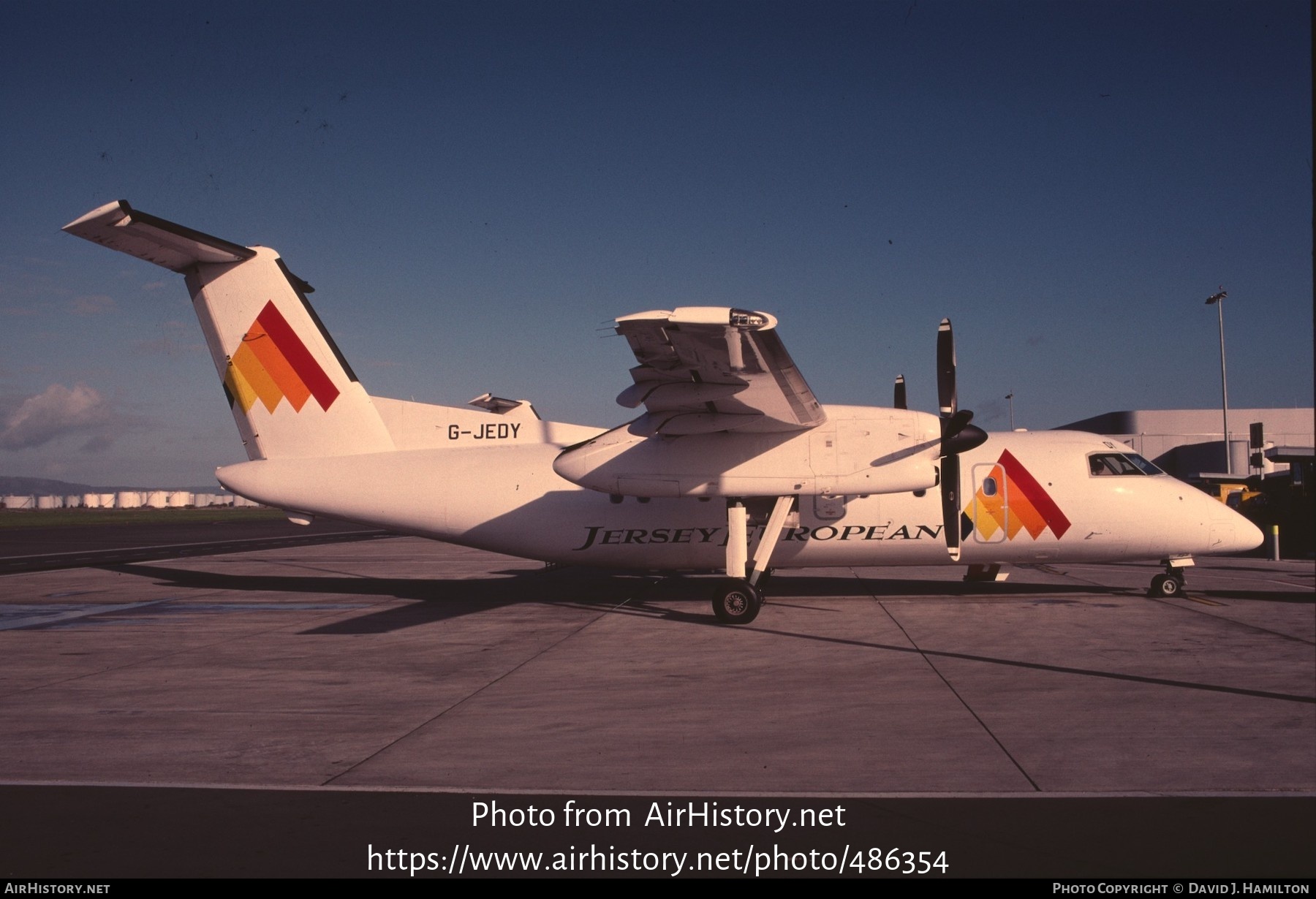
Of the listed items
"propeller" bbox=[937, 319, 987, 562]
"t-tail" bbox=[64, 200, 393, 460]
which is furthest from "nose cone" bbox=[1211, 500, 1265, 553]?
"t-tail" bbox=[64, 200, 393, 460]

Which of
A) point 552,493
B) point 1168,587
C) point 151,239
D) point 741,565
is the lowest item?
point 1168,587

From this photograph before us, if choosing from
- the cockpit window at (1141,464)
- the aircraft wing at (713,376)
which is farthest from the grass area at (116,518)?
the cockpit window at (1141,464)

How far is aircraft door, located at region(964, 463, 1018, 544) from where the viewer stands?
1576cm

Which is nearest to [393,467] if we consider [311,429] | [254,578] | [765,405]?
[311,429]

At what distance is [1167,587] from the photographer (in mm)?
15695

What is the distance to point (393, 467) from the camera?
15.9m

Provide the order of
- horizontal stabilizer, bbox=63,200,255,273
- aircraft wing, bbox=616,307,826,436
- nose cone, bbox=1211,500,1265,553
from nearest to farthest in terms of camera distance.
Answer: aircraft wing, bbox=616,307,826,436
horizontal stabilizer, bbox=63,200,255,273
nose cone, bbox=1211,500,1265,553

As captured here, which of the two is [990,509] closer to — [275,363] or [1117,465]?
[1117,465]

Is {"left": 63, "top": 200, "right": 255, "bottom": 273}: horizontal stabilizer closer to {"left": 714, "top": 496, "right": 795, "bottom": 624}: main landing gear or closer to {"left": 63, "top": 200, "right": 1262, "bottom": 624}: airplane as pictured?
{"left": 63, "top": 200, "right": 1262, "bottom": 624}: airplane

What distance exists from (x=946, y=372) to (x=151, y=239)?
13.0 m

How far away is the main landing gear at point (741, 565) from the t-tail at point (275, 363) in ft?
22.0

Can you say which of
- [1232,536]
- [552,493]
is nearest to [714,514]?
[552,493]

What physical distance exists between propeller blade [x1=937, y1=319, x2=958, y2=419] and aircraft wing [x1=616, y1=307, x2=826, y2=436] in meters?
2.21

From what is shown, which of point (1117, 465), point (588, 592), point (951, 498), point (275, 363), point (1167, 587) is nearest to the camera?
point (951, 498)
